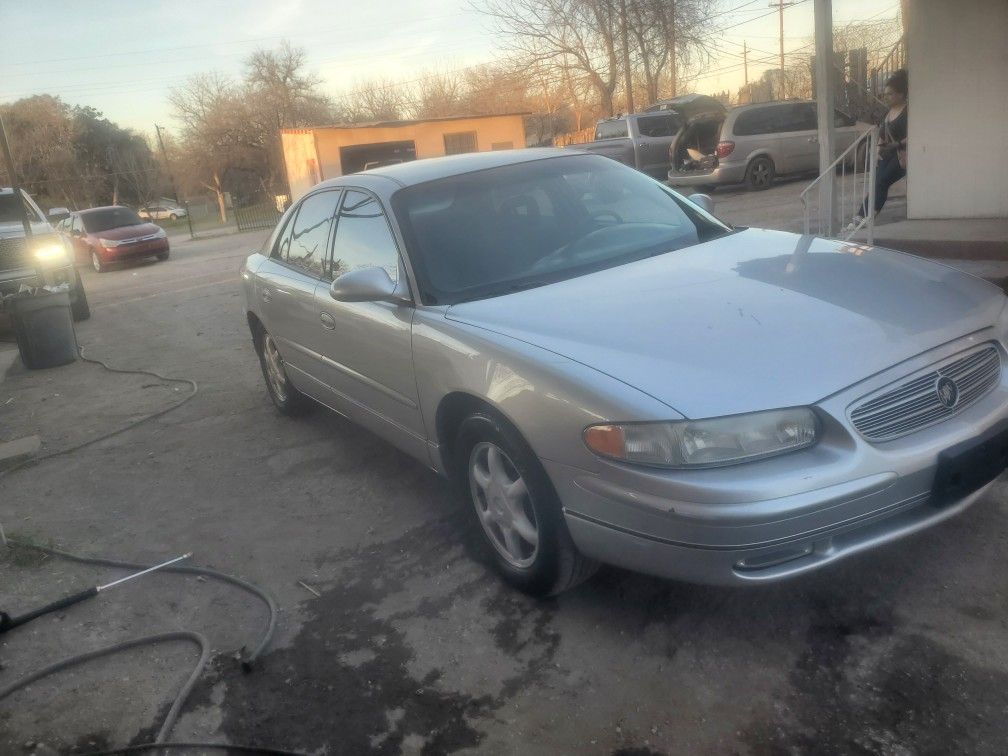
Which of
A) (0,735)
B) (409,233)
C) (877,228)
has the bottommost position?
(0,735)

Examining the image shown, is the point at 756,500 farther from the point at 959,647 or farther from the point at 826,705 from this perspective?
the point at 959,647

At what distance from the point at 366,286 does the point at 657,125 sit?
58.2 feet

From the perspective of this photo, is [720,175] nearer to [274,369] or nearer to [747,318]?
[274,369]

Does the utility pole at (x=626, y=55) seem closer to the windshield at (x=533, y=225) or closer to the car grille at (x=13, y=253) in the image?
the car grille at (x=13, y=253)

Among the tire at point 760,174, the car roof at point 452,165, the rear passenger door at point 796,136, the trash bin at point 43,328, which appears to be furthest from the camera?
the rear passenger door at point 796,136

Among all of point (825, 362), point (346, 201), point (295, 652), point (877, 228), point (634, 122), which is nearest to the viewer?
point (825, 362)

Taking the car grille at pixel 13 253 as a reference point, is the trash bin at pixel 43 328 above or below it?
below

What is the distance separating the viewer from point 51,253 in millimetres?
11195

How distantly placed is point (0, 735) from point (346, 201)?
2.82 m

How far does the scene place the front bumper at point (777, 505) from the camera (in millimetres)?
2520

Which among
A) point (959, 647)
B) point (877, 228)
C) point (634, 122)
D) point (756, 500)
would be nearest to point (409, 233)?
point (756, 500)

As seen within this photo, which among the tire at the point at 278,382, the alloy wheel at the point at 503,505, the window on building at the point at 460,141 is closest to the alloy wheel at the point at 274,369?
the tire at the point at 278,382

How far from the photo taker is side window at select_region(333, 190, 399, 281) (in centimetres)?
403

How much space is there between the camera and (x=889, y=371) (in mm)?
2738
